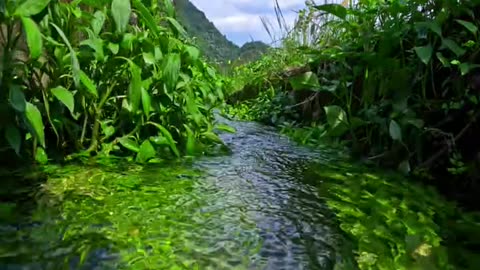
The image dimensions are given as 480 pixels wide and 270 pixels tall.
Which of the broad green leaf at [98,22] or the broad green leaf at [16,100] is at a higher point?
the broad green leaf at [98,22]

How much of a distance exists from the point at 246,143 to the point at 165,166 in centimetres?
100

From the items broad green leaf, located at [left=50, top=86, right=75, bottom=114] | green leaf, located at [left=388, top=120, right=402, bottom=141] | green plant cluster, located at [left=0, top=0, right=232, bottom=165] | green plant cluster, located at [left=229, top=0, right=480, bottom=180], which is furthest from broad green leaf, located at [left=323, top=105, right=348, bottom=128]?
broad green leaf, located at [left=50, top=86, right=75, bottom=114]

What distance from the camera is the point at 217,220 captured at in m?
1.29

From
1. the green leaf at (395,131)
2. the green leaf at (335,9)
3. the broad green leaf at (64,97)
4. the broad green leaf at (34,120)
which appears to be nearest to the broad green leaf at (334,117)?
the green leaf at (395,131)

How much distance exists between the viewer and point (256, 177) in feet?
6.15

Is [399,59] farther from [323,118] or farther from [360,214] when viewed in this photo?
[323,118]

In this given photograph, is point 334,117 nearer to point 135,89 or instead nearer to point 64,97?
point 135,89

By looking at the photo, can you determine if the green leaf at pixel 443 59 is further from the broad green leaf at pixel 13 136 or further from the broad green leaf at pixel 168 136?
the broad green leaf at pixel 13 136

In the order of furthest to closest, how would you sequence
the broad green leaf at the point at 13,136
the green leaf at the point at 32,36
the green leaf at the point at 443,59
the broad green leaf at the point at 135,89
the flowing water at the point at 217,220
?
the green leaf at the point at 443,59 → the broad green leaf at the point at 135,89 → the broad green leaf at the point at 13,136 → the green leaf at the point at 32,36 → the flowing water at the point at 217,220

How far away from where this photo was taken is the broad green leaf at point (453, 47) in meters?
1.93

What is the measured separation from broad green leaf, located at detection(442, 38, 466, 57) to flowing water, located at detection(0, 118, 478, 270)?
55 cm

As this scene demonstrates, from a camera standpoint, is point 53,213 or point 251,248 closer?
point 251,248

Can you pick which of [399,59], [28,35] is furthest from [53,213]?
[399,59]

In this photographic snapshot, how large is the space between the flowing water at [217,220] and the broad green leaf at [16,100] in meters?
0.25
